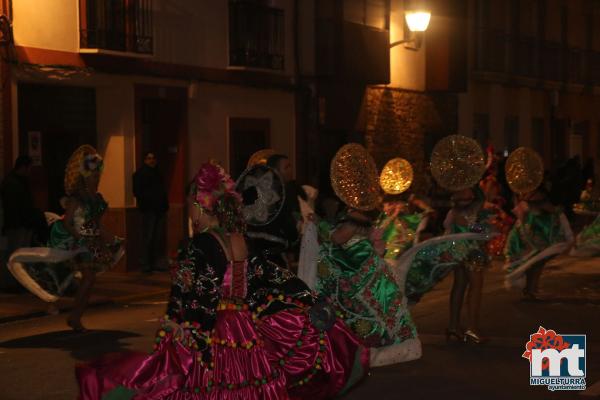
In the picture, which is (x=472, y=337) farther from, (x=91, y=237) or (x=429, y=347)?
(x=91, y=237)

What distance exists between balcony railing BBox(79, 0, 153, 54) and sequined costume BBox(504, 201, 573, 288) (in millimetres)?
7227

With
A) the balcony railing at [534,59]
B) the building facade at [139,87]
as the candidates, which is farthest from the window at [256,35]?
the balcony railing at [534,59]

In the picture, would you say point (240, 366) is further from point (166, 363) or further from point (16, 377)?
point (16, 377)

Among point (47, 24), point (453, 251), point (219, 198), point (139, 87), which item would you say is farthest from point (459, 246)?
point (139, 87)

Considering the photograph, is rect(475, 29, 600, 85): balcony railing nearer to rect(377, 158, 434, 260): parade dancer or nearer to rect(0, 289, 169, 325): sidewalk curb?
rect(0, 289, 169, 325): sidewalk curb

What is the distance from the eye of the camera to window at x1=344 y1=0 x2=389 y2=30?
25.3 metres

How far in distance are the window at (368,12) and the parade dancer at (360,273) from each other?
52.5ft

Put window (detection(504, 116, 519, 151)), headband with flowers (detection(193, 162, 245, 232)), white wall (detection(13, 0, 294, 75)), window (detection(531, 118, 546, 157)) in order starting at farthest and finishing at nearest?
window (detection(531, 118, 546, 157))
window (detection(504, 116, 519, 151))
white wall (detection(13, 0, 294, 75))
headband with flowers (detection(193, 162, 245, 232))

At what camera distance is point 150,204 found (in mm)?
18031

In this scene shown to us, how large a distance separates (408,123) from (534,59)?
30.2 feet

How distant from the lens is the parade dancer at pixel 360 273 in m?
9.40

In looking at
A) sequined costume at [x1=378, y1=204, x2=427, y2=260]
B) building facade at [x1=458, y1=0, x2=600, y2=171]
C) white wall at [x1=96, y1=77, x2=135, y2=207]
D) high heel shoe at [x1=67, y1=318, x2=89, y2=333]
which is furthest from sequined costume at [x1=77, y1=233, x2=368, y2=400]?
building facade at [x1=458, y1=0, x2=600, y2=171]

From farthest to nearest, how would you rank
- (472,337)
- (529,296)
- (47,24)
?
(47,24) → (529,296) → (472,337)

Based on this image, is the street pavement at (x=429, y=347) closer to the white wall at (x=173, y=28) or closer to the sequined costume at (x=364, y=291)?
the sequined costume at (x=364, y=291)
